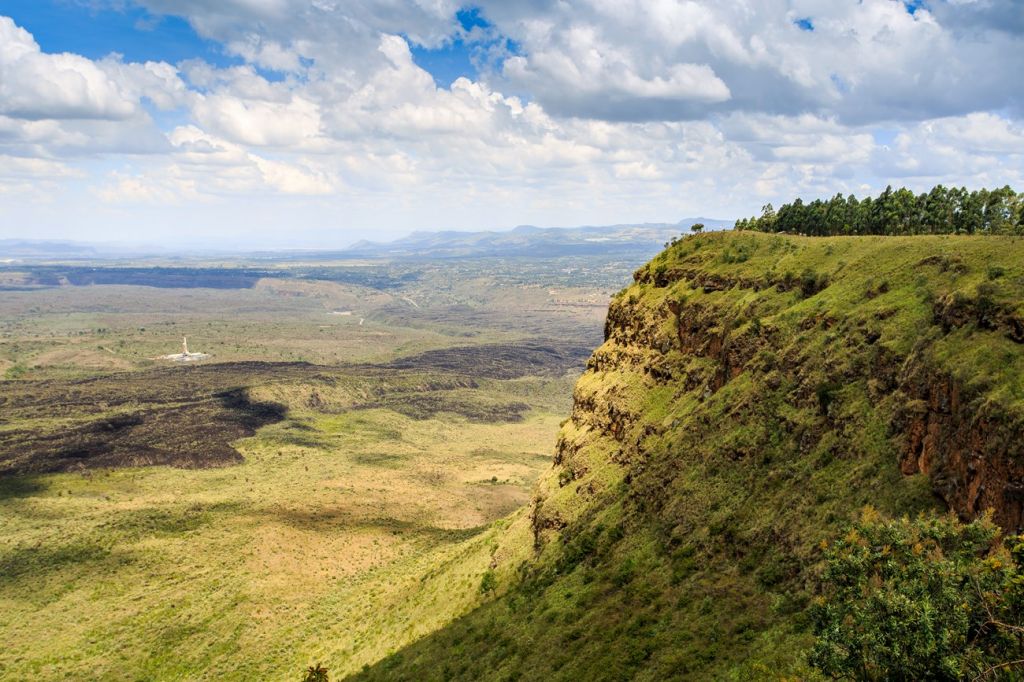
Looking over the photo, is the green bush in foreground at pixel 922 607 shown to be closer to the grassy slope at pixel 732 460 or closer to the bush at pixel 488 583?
the grassy slope at pixel 732 460

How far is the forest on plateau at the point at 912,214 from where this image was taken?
223 feet

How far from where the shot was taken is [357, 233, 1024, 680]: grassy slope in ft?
104

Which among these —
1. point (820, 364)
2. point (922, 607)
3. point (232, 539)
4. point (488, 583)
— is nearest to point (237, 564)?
point (232, 539)

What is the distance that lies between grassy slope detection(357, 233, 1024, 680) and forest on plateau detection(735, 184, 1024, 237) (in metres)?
24.5

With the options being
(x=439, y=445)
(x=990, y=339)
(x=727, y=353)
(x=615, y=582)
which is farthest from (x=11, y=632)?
(x=439, y=445)

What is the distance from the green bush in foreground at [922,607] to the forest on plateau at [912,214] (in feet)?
166

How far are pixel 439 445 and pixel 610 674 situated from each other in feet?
423

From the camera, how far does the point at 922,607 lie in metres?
18.9

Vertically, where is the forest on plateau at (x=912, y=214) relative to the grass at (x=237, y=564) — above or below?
above

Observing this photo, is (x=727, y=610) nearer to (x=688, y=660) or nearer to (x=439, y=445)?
(x=688, y=660)

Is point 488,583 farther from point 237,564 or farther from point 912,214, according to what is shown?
point 912,214

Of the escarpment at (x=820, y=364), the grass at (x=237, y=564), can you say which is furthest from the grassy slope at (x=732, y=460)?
the grass at (x=237, y=564)

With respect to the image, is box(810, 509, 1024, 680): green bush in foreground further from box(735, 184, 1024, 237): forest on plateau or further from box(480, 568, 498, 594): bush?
box(735, 184, 1024, 237): forest on plateau

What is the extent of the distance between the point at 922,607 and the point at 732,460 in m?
24.3
